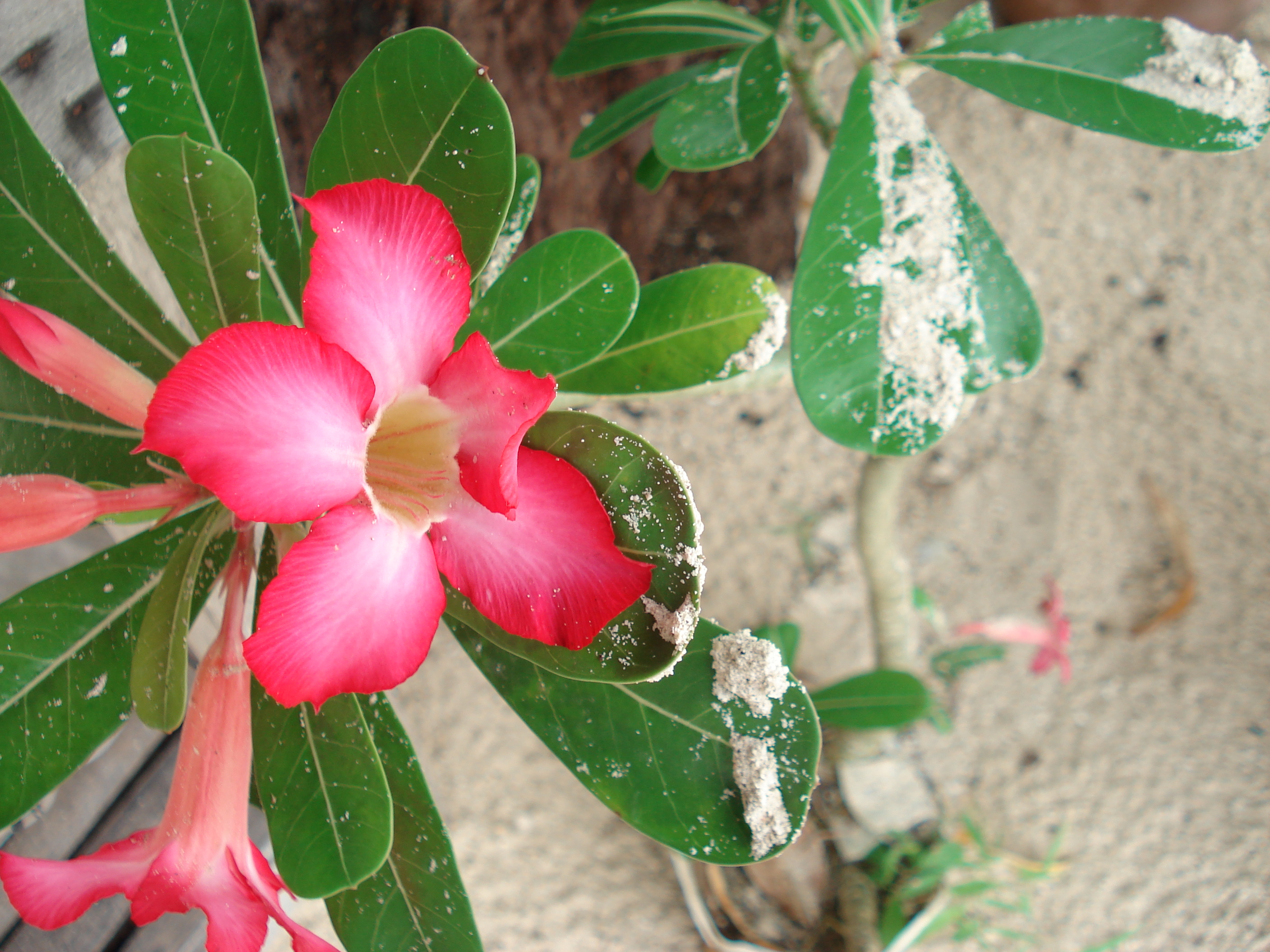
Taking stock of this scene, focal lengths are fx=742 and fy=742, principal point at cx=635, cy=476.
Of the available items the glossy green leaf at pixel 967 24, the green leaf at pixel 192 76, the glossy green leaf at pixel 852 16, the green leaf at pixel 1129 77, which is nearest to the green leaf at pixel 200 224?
the green leaf at pixel 192 76

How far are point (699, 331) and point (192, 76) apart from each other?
443 mm

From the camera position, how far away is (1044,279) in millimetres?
1908

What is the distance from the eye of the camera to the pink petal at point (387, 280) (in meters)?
0.41

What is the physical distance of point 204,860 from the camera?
47 centimetres

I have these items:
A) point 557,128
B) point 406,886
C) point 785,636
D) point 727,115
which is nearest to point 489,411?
point 406,886

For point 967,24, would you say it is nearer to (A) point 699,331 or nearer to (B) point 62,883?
(A) point 699,331

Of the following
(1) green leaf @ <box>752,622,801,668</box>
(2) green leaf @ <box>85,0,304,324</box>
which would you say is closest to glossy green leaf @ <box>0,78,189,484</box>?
(2) green leaf @ <box>85,0,304,324</box>

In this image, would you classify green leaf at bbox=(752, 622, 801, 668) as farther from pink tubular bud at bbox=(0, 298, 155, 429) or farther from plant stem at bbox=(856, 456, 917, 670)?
pink tubular bud at bbox=(0, 298, 155, 429)

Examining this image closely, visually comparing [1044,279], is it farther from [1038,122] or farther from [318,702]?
[318,702]

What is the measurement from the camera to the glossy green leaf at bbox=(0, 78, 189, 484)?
0.54 meters

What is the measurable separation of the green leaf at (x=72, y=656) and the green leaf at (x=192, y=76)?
27 cm

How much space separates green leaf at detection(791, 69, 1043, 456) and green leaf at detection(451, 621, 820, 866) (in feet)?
0.87

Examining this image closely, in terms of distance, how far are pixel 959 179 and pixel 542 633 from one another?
0.66 meters

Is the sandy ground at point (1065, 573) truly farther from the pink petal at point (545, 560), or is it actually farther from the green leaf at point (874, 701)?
the pink petal at point (545, 560)
